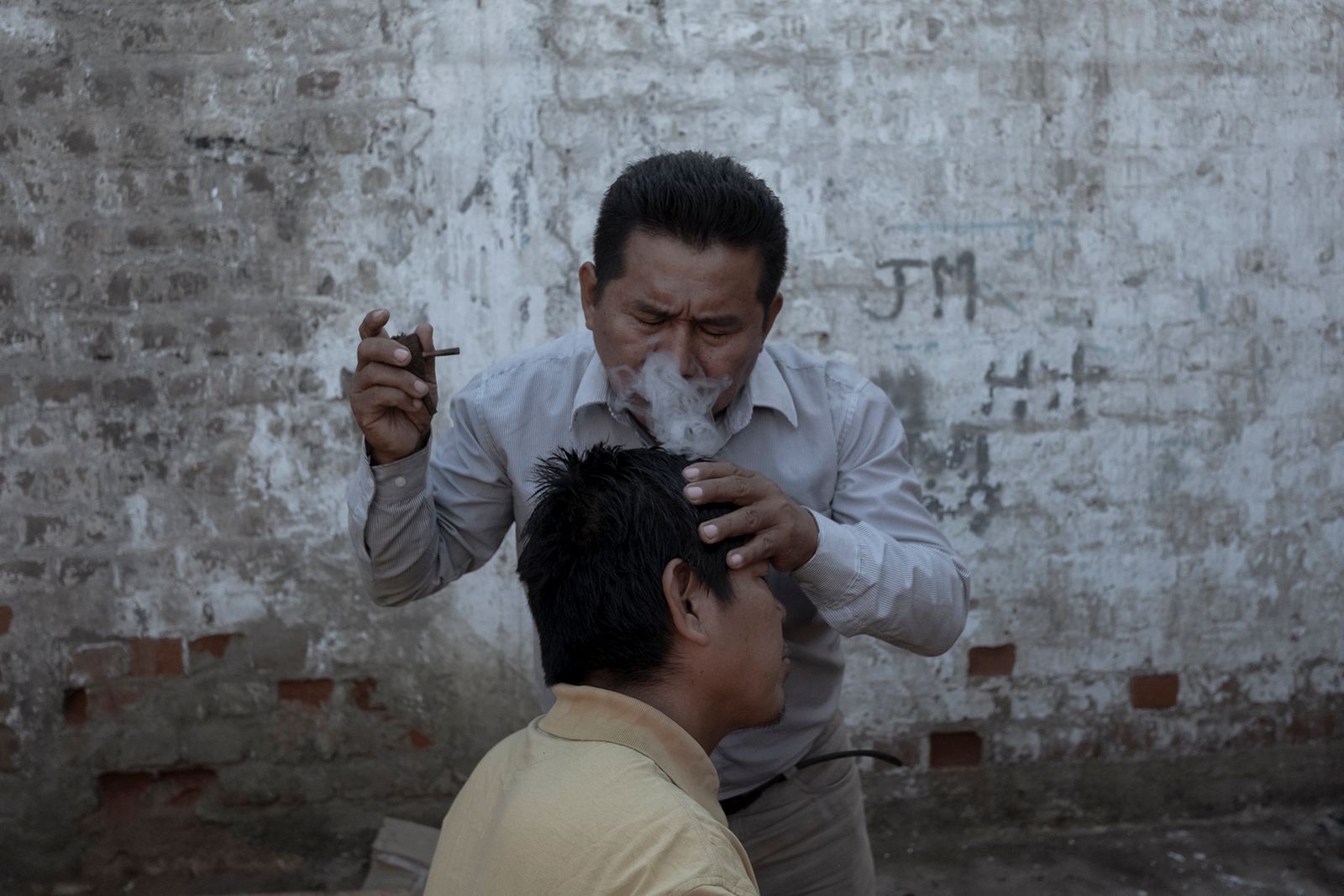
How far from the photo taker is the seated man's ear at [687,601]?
169 cm

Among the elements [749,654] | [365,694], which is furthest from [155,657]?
[749,654]

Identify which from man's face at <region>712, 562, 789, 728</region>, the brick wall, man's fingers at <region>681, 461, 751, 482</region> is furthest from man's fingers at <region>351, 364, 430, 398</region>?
the brick wall

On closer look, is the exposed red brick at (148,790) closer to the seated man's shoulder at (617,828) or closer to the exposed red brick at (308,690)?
the exposed red brick at (308,690)

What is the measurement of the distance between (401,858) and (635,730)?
240 centimetres

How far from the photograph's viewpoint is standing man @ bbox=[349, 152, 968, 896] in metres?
1.89

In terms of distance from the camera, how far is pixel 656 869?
1.34 metres

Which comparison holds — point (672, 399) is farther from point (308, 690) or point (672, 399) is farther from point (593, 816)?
point (308, 690)

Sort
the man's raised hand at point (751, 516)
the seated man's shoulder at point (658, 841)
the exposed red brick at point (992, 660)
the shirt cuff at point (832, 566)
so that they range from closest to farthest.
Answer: the seated man's shoulder at point (658, 841) → the man's raised hand at point (751, 516) → the shirt cuff at point (832, 566) → the exposed red brick at point (992, 660)

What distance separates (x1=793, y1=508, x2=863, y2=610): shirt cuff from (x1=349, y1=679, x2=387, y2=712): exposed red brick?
236 centimetres

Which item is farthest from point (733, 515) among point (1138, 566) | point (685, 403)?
point (1138, 566)

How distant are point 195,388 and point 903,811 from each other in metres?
2.68

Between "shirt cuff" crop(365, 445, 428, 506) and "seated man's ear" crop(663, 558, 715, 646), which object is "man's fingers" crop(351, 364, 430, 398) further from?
"seated man's ear" crop(663, 558, 715, 646)

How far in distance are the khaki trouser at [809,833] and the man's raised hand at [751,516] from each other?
684 mm

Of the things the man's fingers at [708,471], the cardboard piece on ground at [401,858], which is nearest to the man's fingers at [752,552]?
the man's fingers at [708,471]
